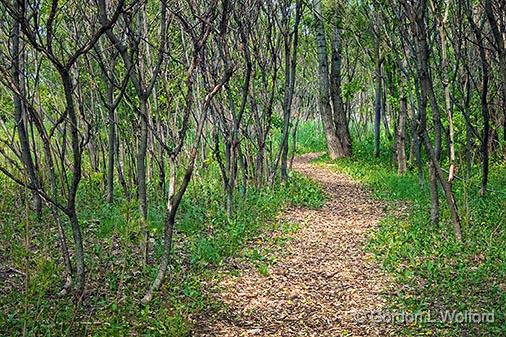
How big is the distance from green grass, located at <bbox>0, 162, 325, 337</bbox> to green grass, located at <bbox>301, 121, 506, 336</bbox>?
1508 millimetres

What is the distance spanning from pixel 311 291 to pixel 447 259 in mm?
1665

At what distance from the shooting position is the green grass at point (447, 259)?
4738 mm

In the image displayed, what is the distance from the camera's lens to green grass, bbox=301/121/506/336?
4.74 m

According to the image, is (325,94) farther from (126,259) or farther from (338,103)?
(126,259)

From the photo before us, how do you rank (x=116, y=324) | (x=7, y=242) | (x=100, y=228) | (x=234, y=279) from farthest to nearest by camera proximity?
(x=100, y=228), (x=7, y=242), (x=234, y=279), (x=116, y=324)

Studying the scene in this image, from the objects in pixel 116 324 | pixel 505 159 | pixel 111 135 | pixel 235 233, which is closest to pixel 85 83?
pixel 111 135

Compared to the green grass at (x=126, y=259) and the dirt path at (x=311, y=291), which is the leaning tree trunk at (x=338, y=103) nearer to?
A: the green grass at (x=126, y=259)

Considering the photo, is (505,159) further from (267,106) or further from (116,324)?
(116,324)

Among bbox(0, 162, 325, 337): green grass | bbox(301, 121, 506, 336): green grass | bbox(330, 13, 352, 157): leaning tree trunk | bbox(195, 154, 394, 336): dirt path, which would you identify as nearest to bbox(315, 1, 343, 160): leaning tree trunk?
bbox(330, 13, 352, 157): leaning tree trunk

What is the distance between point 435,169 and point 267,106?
408cm

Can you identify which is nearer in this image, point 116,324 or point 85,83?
point 116,324

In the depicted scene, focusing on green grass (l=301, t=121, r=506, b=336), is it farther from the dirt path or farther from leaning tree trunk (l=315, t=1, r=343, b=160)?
leaning tree trunk (l=315, t=1, r=343, b=160)

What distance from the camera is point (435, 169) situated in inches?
276

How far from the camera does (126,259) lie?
4598 mm
